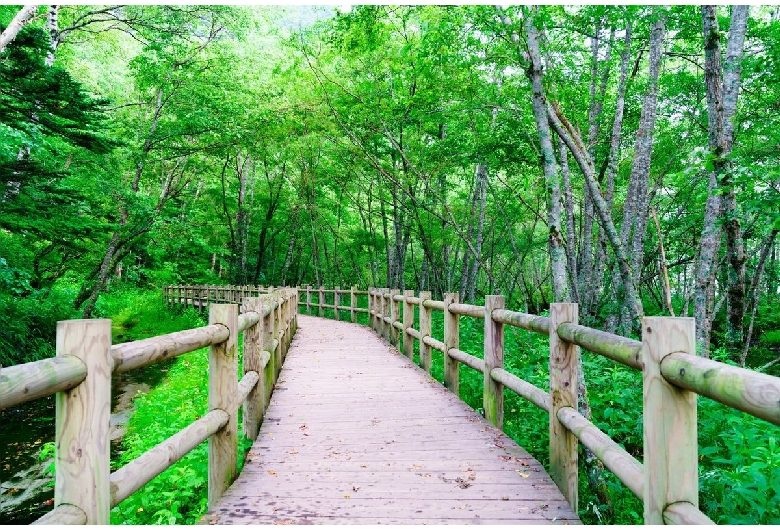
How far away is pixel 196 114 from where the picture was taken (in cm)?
1461

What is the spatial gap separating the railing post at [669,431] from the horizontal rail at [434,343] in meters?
4.25

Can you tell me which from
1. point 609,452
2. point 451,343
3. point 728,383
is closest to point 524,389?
point 609,452

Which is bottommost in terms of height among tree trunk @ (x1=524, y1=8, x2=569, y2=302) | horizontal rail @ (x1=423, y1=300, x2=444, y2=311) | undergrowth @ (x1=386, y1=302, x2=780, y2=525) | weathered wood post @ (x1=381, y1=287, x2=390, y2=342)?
undergrowth @ (x1=386, y1=302, x2=780, y2=525)

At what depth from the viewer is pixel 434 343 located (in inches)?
267

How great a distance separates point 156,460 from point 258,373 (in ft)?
6.98

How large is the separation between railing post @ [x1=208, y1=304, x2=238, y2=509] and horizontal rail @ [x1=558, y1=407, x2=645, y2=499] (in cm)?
208

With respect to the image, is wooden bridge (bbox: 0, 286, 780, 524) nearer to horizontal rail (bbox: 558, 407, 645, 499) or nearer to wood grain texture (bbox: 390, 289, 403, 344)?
horizontal rail (bbox: 558, 407, 645, 499)

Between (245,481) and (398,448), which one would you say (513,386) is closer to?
(398,448)

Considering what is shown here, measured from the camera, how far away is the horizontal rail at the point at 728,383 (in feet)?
4.89

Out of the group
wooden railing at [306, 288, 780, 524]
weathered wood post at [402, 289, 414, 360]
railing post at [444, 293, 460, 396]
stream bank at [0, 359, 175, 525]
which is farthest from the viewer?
weathered wood post at [402, 289, 414, 360]

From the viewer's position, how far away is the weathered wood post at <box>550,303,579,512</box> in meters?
3.16

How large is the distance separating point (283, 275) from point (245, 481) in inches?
924

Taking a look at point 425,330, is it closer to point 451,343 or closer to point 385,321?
point 451,343

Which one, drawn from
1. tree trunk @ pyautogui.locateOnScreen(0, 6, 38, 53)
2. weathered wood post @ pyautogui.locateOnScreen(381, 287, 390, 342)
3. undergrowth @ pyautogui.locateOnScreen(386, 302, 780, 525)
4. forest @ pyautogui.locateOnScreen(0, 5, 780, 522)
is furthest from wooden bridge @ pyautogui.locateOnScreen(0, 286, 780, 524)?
tree trunk @ pyautogui.locateOnScreen(0, 6, 38, 53)
